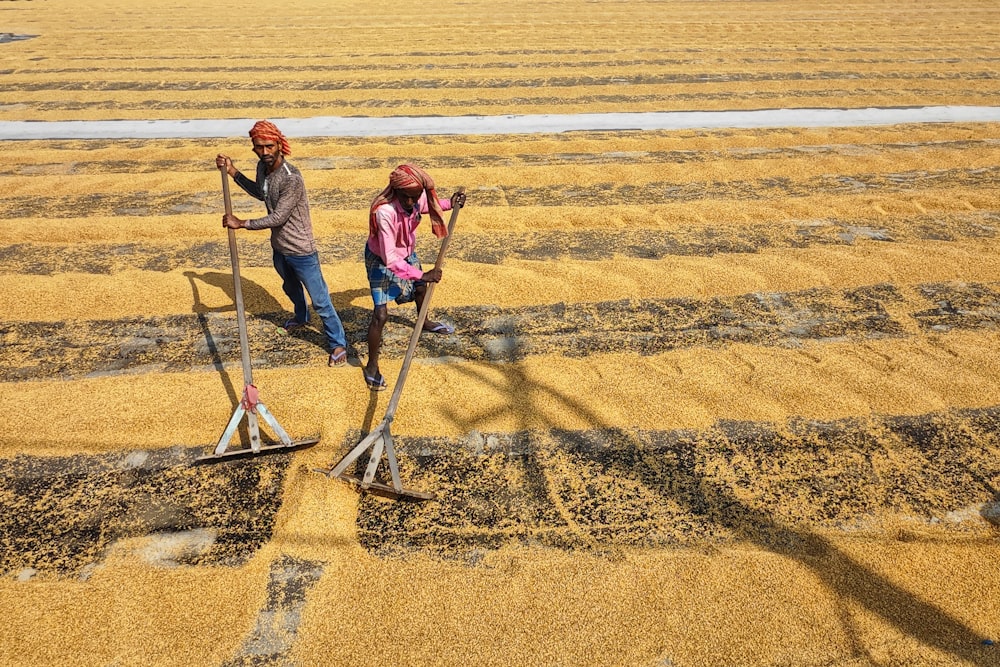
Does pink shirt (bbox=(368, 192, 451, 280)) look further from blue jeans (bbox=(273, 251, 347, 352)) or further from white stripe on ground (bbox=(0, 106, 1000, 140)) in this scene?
white stripe on ground (bbox=(0, 106, 1000, 140))

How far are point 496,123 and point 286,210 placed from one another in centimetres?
551

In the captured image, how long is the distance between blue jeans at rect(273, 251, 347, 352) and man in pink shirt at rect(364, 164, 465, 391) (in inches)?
13.2

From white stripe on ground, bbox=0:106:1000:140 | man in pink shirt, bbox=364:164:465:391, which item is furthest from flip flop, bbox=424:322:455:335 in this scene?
white stripe on ground, bbox=0:106:1000:140

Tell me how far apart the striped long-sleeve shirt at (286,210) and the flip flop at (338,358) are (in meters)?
0.68

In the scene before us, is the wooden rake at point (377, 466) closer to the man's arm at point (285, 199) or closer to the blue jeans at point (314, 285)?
the blue jeans at point (314, 285)

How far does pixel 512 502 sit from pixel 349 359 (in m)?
1.67

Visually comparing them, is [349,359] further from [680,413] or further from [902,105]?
[902,105]

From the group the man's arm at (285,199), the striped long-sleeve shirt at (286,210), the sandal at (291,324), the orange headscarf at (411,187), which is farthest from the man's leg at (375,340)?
the sandal at (291,324)

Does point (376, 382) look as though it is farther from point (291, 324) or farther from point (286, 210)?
point (286, 210)

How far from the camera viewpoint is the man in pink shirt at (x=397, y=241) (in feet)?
12.0

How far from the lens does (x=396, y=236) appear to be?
3.85 meters

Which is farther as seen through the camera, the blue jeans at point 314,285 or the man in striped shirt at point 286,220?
the blue jeans at point 314,285

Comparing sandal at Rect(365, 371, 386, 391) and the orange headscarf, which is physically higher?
the orange headscarf

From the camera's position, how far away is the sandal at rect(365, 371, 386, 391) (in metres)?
4.02
